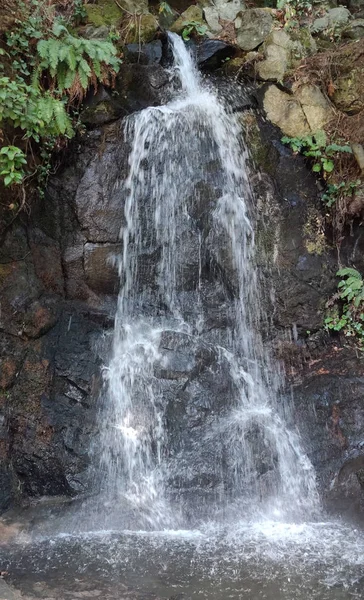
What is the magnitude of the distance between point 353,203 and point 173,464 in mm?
4230

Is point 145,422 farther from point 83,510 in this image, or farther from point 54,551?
point 54,551

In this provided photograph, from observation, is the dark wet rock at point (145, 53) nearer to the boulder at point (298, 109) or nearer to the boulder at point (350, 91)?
the boulder at point (298, 109)

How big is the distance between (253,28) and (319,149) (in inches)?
111

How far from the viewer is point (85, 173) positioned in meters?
6.80

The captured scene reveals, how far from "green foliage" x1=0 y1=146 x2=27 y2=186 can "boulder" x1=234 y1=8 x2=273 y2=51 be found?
460cm

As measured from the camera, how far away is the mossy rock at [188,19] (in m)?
8.72

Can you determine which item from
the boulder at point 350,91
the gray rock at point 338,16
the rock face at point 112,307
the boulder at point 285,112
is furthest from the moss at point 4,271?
the gray rock at point 338,16

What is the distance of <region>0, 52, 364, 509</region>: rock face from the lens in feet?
18.5

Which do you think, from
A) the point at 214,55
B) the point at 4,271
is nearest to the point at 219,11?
the point at 214,55

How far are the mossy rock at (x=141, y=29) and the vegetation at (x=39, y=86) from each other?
4.37 ft

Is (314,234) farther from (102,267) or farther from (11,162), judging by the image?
(11,162)

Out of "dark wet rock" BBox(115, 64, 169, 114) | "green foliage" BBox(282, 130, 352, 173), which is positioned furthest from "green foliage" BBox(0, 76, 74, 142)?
"green foliage" BBox(282, 130, 352, 173)

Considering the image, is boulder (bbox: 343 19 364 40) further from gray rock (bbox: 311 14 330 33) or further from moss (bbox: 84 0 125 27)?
moss (bbox: 84 0 125 27)

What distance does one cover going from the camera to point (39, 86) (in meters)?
6.25
